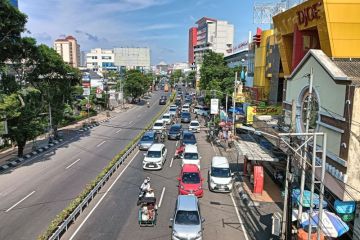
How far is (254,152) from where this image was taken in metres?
23.2

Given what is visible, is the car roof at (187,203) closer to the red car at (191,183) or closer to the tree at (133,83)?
the red car at (191,183)

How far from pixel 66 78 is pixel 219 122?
19.9 m

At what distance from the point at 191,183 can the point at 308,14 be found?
13898 millimetres

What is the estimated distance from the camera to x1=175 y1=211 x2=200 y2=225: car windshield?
1591 centimetres

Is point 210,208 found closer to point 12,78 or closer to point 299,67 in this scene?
point 299,67

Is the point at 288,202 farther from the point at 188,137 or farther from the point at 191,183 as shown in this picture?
the point at 188,137

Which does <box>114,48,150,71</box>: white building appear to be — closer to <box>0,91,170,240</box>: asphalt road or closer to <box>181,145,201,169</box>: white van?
<box>0,91,170,240</box>: asphalt road

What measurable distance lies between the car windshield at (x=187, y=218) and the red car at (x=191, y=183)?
470 cm

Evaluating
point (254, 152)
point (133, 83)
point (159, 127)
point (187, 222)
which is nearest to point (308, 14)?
point (254, 152)

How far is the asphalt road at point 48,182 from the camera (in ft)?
57.1

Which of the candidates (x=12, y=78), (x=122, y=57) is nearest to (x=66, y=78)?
(x=12, y=78)

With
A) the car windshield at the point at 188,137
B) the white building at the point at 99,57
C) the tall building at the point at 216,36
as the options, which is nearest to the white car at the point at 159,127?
the car windshield at the point at 188,137

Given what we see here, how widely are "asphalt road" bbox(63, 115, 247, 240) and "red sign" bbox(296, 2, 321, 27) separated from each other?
1312cm

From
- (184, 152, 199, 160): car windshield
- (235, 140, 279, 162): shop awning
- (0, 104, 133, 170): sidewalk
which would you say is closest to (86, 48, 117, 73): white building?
(0, 104, 133, 170): sidewalk
